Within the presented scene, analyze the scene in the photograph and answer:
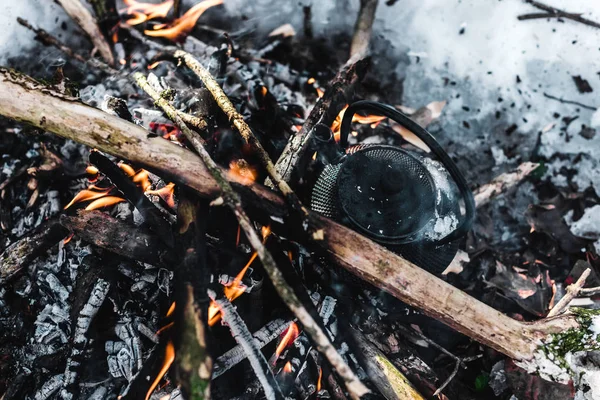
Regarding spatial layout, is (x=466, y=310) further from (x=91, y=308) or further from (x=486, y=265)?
(x=91, y=308)

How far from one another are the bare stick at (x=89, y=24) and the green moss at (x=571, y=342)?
346cm

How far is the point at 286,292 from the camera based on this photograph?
1647 mm

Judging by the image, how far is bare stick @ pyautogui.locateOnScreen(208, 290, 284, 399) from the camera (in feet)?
5.86

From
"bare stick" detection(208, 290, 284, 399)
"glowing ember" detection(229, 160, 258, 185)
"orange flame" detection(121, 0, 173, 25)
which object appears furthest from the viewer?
"orange flame" detection(121, 0, 173, 25)

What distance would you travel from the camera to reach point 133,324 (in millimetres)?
2248

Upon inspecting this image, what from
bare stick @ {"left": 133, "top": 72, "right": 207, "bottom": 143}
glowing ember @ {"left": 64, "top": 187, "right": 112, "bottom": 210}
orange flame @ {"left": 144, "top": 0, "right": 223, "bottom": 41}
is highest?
orange flame @ {"left": 144, "top": 0, "right": 223, "bottom": 41}

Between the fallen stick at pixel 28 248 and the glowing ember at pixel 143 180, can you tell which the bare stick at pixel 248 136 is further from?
the fallen stick at pixel 28 248

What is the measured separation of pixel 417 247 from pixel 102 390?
1.80m

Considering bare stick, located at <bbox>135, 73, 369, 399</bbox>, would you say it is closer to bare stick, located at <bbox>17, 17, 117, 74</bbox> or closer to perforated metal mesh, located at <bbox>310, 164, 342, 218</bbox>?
Answer: perforated metal mesh, located at <bbox>310, 164, 342, 218</bbox>

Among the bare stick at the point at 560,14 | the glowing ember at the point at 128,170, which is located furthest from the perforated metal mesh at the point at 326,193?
the bare stick at the point at 560,14

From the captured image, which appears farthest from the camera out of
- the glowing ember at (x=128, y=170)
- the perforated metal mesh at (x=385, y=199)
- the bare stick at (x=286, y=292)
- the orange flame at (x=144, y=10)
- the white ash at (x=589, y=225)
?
the orange flame at (x=144, y=10)

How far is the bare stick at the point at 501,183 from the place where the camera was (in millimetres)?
2914

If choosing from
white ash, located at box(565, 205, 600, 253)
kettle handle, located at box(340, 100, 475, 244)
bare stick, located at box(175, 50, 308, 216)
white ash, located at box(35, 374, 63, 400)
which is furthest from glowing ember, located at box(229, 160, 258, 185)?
white ash, located at box(565, 205, 600, 253)

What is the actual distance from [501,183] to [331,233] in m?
1.64
